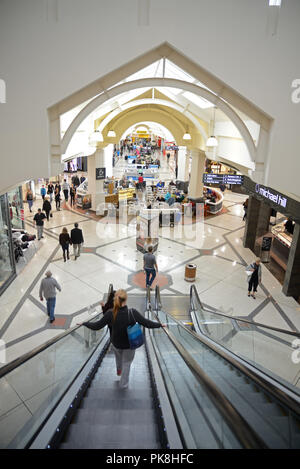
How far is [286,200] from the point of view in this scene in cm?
830

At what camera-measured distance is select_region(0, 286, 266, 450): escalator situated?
209cm

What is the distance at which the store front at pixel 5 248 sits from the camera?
28.1 ft

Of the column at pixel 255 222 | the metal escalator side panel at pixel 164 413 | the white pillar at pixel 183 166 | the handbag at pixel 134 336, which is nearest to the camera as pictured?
the metal escalator side panel at pixel 164 413

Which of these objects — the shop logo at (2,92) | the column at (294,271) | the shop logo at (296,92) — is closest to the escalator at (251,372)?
the shop logo at (296,92)

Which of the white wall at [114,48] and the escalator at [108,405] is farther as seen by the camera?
the white wall at [114,48]

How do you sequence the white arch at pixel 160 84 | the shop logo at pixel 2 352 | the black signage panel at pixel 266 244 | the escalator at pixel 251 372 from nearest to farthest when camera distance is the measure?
the escalator at pixel 251 372
the white arch at pixel 160 84
the shop logo at pixel 2 352
the black signage panel at pixel 266 244

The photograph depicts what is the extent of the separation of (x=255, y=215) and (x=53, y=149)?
31.4 ft

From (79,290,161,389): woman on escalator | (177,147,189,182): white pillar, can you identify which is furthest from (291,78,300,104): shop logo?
(177,147,189,182): white pillar

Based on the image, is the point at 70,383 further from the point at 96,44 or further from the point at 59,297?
the point at 59,297

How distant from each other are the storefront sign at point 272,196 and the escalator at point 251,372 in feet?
13.1

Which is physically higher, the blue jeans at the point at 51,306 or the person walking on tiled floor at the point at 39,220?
the person walking on tiled floor at the point at 39,220

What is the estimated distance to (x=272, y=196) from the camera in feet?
30.2

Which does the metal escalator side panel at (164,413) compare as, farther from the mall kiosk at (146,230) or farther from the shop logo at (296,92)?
the mall kiosk at (146,230)
